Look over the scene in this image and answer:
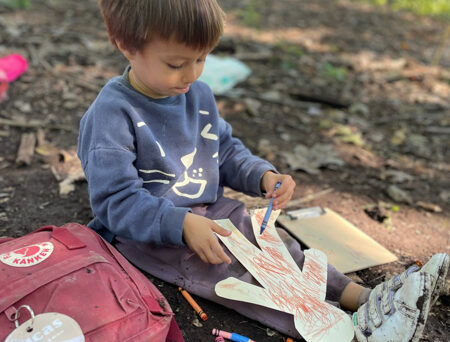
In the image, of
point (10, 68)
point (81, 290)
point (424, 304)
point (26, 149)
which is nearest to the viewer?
point (81, 290)

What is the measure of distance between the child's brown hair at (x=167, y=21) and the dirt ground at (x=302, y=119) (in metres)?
0.98

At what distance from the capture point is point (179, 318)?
1.69 m

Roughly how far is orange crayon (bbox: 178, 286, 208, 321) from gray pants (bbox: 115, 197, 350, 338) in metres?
0.02

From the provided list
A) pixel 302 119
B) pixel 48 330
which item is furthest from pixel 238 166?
pixel 302 119

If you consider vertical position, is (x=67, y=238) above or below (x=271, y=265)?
above

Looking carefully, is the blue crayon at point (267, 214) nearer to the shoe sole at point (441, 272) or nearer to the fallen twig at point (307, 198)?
the shoe sole at point (441, 272)

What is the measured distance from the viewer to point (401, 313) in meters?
1.48

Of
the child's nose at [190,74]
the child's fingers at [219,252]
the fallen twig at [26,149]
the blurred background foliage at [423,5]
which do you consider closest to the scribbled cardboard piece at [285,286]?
the child's fingers at [219,252]

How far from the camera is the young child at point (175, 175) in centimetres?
149

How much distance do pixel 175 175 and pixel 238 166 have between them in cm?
37

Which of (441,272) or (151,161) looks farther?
(151,161)

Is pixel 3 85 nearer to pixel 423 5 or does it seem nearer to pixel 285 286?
pixel 285 286

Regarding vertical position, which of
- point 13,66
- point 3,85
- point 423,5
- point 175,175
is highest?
point 423,5

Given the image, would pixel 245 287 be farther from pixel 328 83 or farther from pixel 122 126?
pixel 328 83
